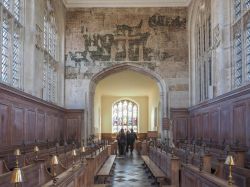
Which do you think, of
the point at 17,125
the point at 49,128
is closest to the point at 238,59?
the point at 17,125

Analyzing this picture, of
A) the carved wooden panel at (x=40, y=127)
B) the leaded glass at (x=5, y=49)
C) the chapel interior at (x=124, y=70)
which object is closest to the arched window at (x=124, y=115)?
the chapel interior at (x=124, y=70)

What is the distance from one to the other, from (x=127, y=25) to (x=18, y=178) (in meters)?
19.2

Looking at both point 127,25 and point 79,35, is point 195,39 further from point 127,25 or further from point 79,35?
point 79,35

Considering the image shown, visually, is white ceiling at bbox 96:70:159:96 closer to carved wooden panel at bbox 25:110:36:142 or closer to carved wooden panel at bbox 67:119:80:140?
carved wooden panel at bbox 67:119:80:140

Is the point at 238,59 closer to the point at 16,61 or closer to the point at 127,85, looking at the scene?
the point at 16,61

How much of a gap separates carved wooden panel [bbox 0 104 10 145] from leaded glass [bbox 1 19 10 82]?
211 centimetres

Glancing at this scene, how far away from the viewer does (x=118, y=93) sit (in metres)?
39.4

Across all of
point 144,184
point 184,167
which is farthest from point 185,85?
point 184,167

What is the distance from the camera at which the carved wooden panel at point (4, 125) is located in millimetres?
11538

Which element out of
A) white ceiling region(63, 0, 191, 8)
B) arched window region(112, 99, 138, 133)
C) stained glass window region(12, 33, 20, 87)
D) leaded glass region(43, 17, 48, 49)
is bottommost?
arched window region(112, 99, 138, 133)

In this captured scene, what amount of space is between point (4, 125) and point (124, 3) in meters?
12.6

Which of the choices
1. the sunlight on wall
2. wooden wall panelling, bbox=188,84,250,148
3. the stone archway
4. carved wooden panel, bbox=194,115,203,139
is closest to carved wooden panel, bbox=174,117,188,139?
the stone archway

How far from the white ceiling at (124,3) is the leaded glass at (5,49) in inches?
331

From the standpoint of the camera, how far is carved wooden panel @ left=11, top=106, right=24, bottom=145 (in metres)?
12.7
